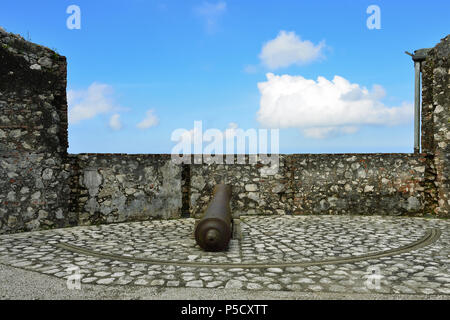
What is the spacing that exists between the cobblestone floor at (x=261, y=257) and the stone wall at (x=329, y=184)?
124 centimetres

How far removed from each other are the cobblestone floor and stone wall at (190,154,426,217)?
1237 millimetres

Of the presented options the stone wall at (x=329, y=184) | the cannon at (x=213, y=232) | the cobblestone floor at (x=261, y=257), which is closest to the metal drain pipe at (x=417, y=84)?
the stone wall at (x=329, y=184)

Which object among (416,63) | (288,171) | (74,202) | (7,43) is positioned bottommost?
(74,202)

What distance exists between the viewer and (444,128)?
7.48 m

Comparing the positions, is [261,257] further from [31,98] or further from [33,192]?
[31,98]

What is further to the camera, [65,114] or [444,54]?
[444,54]

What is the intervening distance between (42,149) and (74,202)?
4.02 ft

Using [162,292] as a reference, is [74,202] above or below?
above

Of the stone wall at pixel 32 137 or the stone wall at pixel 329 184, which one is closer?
the stone wall at pixel 32 137

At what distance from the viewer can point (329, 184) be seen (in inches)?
310

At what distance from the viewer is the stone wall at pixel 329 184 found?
7.77 m

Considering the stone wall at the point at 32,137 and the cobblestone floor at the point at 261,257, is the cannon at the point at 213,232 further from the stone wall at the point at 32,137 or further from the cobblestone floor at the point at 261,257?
the stone wall at the point at 32,137
